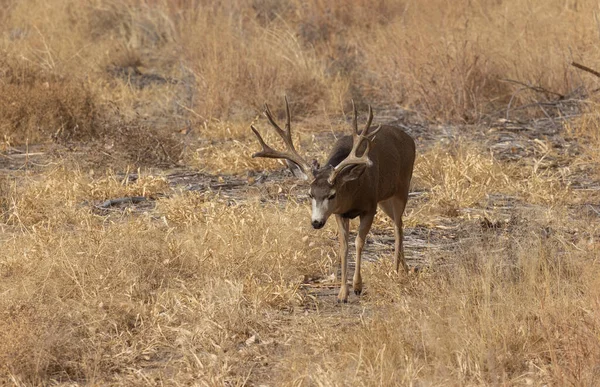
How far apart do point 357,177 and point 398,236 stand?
984 mm

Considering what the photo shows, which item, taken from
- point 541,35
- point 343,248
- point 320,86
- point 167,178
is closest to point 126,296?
point 343,248

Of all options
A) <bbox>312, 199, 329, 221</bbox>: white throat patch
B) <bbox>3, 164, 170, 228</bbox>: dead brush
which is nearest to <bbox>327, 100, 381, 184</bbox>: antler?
<bbox>312, 199, 329, 221</bbox>: white throat patch

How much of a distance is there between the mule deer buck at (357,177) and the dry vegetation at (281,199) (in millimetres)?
386

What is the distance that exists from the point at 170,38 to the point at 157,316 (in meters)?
12.6

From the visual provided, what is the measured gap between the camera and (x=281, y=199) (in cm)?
1088

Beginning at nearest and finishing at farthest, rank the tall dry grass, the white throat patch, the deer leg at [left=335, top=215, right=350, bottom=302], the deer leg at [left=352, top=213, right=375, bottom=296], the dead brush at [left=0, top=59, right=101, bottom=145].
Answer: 1. the white throat patch
2. the deer leg at [left=335, top=215, right=350, bottom=302]
3. the deer leg at [left=352, top=213, right=375, bottom=296]
4. the dead brush at [left=0, top=59, right=101, bottom=145]
5. the tall dry grass

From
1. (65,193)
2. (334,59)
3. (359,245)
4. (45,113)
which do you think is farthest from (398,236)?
(334,59)

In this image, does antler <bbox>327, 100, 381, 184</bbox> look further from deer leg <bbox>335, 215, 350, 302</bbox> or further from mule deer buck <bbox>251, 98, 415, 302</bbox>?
deer leg <bbox>335, 215, 350, 302</bbox>

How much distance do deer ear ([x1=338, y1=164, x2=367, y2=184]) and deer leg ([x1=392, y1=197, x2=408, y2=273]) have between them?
0.96m

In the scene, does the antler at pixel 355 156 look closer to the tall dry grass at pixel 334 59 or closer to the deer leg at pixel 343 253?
the deer leg at pixel 343 253

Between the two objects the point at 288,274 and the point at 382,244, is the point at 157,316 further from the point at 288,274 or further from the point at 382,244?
the point at 382,244

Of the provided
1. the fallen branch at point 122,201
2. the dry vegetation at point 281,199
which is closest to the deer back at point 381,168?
the dry vegetation at point 281,199

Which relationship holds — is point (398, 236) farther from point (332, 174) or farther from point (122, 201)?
point (122, 201)

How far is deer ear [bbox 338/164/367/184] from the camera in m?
7.90
